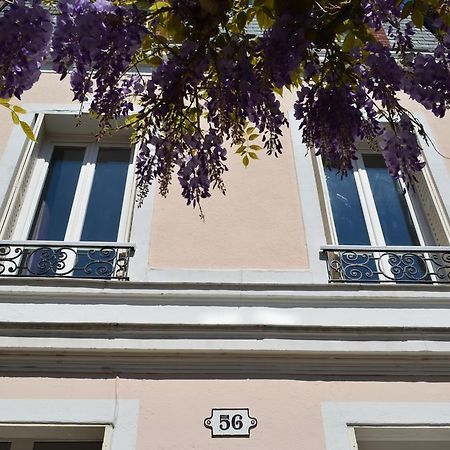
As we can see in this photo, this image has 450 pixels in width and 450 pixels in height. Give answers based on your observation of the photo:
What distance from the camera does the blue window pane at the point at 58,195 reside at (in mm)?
5051

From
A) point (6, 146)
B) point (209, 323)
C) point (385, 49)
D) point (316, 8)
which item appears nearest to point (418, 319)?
point (209, 323)

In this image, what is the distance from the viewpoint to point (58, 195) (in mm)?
5371

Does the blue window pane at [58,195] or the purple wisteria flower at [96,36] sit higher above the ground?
the blue window pane at [58,195]

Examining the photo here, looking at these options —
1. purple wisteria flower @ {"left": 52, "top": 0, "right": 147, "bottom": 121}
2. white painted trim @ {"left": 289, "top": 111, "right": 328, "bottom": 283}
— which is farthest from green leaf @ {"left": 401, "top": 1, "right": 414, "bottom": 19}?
white painted trim @ {"left": 289, "top": 111, "right": 328, "bottom": 283}

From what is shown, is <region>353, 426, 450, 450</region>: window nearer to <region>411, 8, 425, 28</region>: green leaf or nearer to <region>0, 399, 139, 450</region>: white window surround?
<region>0, 399, 139, 450</region>: white window surround

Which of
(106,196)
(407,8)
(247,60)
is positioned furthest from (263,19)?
(106,196)

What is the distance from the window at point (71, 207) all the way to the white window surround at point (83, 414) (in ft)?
3.52

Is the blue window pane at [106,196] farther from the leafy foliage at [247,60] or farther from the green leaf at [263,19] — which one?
the green leaf at [263,19]

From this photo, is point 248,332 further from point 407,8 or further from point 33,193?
point 33,193

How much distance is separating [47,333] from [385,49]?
2.83 meters

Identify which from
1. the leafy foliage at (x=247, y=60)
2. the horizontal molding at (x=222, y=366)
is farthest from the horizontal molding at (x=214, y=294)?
the leafy foliage at (x=247, y=60)

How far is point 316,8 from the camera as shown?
299 cm

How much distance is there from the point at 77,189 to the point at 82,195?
11 cm

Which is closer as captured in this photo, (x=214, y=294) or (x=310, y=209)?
(x=214, y=294)
